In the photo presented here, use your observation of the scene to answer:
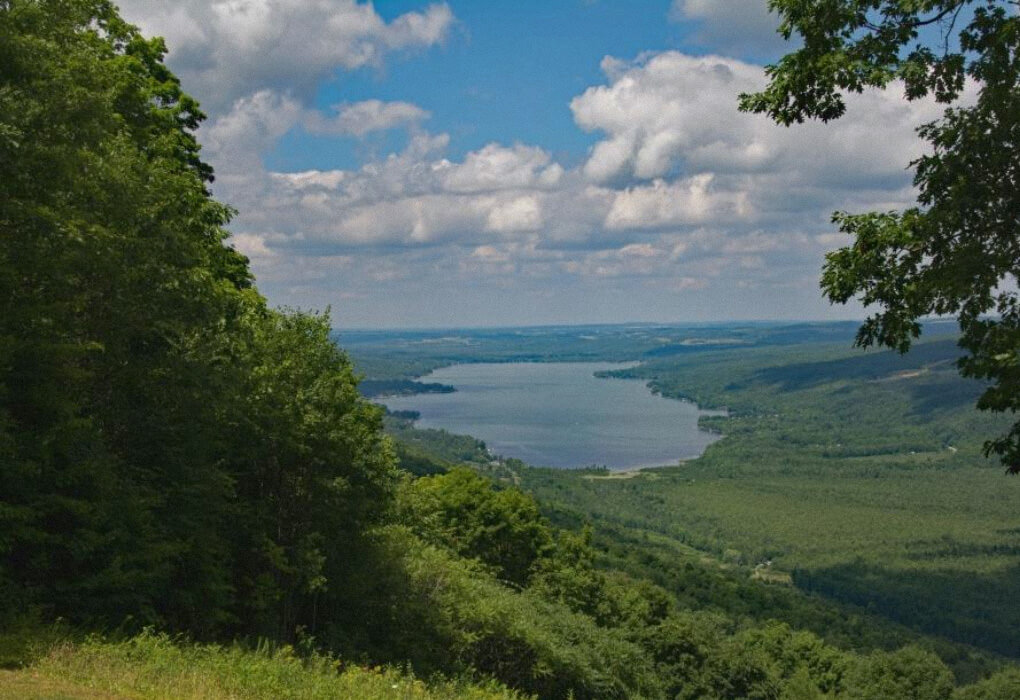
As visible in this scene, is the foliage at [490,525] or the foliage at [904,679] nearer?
the foliage at [490,525]

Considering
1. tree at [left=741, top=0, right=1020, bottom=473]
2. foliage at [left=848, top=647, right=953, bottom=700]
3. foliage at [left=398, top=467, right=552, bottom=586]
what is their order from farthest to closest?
foliage at [left=848, top=647, right=953, bottom=700] → foliage at [left=398, top=467, right=552, bottom=586] → tree at [left=741, top=0, right=1020, bottom=473]

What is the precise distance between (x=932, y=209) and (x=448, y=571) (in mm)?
19524

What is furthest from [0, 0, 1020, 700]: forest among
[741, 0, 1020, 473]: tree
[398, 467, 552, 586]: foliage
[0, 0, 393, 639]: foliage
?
[741, 0, 1020, 473]: tree

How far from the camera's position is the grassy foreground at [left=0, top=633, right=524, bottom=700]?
10.4m

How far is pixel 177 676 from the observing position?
11664 millimetres

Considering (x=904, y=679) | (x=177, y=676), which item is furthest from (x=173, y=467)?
(x=904, y=679)

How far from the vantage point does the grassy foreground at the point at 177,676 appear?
1039cm

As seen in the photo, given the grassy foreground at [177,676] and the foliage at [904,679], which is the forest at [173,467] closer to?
the grassy foreground at [177,676]

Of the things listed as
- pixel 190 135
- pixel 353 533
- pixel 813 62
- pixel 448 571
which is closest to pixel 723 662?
pixel 448 571

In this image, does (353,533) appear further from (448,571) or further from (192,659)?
(192,659)

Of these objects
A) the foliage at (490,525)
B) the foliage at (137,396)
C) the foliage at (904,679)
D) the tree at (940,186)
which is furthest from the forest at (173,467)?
the foliage at (904,679)

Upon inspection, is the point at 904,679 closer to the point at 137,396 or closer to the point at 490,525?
the point at 490,525

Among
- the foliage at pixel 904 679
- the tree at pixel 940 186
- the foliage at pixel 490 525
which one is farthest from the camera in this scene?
the foliage at pixel 904 679

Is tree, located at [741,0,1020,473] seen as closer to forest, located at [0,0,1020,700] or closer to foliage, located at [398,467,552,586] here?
forest, located at [0,0,1020,700]
